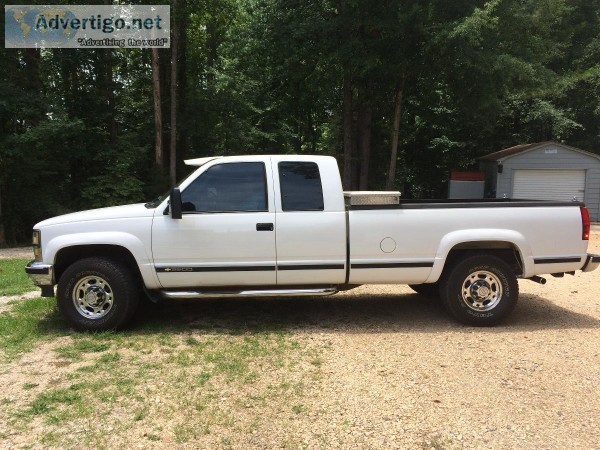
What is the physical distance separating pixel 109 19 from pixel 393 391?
16.7m

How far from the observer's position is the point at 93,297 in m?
5.27

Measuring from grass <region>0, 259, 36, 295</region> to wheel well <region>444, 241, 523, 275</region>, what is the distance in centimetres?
636

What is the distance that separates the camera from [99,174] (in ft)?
58.3

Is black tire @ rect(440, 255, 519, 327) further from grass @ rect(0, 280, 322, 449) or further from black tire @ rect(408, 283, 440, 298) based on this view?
grass @ rect(0, 280, 322, 449)

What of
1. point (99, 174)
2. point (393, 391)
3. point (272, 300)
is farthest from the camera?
point (99, 174)

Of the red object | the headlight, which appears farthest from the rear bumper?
the red object

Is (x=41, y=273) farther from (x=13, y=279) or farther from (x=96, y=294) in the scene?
(x=13, y=279)

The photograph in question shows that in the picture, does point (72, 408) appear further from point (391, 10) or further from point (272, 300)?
point (391, 10)

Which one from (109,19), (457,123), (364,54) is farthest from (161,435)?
(457,123)

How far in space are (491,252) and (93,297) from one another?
4567mm

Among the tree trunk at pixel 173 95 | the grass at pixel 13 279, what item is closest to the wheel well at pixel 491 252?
the grass at pixel 13 279

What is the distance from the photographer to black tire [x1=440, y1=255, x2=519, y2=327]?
5.57m

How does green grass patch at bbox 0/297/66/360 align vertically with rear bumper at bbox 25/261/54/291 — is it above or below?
below

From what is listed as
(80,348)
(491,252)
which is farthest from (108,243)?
(491,252)
